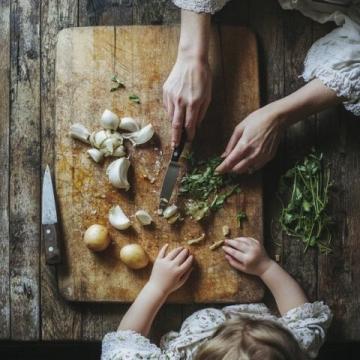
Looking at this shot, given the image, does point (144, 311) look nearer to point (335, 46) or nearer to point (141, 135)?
point (141, 135)

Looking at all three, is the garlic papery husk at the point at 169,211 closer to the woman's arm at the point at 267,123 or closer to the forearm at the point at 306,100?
the woman's arm at the point at 267,123

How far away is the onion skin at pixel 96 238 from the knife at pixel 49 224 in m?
0.07

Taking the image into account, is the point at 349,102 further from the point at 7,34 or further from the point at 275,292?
the point at 7,34

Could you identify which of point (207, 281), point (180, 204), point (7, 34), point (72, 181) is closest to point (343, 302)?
point (207, 281)

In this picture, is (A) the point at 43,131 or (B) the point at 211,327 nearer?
(B) the point at 211,327

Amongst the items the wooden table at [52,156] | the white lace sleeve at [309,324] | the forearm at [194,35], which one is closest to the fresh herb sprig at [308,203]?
the wooden table at [52,156]

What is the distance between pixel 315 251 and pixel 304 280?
0.07 metres

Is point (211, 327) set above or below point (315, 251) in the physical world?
below

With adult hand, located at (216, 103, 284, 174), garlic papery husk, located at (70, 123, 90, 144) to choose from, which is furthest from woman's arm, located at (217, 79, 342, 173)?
garlic papery husk, located at (70, 123, 90, 144)

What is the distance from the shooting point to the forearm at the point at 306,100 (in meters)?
1.38

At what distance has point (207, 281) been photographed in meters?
1.41

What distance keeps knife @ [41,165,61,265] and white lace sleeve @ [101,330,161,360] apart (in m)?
0.22

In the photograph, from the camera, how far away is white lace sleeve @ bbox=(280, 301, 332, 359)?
134cm

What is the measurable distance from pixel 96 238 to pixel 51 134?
0.28 meters
